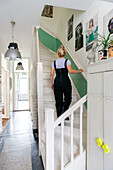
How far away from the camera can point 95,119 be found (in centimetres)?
139

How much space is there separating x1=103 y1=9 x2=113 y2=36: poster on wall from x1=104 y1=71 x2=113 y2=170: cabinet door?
36.7 inches

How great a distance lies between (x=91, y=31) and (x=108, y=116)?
5.56ft

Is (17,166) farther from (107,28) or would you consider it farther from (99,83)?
(107,28)

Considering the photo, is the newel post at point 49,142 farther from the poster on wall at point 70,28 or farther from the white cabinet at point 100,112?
the poster on wall at point 70,28

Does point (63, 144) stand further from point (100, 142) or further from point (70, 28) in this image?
point (70, 28)

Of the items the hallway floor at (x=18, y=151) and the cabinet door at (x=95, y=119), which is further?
the hallway floor at (x=18, y=151)

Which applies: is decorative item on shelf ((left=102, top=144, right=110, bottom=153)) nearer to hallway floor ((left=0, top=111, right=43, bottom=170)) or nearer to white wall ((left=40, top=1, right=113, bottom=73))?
hallway floor ((left=0, top=111, right=43, bottom=170))

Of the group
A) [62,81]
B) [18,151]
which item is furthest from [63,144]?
[18,151]

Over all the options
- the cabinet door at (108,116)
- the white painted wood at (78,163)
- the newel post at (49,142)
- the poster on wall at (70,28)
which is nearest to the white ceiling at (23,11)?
the poster on wall at (70,28)

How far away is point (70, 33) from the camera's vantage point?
3.54 meters

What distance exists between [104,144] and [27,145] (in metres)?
2.18

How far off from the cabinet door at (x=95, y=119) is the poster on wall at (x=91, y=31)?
3.56ft

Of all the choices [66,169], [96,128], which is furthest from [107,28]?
[66,169]

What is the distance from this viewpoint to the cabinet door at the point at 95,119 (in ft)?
4.26
